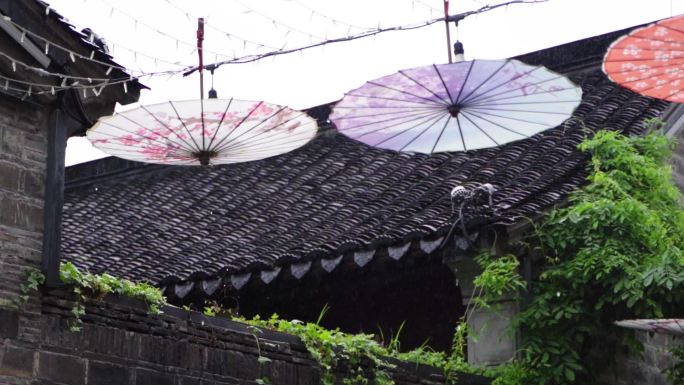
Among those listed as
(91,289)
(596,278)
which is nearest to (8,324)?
(91,289)

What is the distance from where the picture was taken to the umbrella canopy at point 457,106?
1248 cm

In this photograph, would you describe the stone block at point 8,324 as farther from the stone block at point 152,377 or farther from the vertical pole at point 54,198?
the stone block at point 152,377

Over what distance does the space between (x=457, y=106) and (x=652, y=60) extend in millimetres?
2095

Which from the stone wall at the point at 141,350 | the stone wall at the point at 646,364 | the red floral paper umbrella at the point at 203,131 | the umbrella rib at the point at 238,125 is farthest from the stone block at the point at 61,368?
the stone wall at the point at 646,364

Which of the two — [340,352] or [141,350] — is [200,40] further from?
[340,352]

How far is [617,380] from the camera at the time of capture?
14.5 meters

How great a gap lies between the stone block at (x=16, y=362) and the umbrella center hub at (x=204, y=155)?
13.9ft

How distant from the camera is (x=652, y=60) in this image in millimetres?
11555

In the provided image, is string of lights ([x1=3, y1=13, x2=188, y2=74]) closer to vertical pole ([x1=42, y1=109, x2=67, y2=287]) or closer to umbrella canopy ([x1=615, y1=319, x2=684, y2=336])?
vertical pole ([x1=42, y1=109, x2=67, y2=287])

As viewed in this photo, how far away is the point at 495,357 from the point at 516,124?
2.46 metres

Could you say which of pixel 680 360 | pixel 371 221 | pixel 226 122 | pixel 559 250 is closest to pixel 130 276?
pixel 371 221

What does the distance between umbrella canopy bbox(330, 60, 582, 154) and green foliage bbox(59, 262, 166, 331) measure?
3.36 m

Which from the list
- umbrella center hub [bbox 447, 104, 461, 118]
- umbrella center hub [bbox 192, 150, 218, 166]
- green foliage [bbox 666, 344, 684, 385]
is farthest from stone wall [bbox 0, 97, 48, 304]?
green foliage [bbox 666, 344, 684, 385]

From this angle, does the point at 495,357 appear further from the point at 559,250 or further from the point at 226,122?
the point at 226,122
